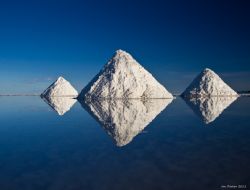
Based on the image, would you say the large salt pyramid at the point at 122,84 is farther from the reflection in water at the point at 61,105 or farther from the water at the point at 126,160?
the water at the point at 126,160

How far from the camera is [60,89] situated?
164125 millimetres

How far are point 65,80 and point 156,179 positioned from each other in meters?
164

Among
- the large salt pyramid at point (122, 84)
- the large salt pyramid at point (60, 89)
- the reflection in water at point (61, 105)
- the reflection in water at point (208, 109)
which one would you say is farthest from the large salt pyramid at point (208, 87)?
the large salt pyramid at point (60, 89)

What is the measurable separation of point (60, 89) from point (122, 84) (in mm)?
66598

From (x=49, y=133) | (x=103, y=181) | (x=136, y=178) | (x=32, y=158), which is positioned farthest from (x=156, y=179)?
(x=49, y=133)

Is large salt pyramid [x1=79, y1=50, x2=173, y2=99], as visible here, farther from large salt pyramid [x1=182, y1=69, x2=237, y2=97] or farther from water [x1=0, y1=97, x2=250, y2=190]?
water [x1=0, y1=97, x2=250, y2=190]

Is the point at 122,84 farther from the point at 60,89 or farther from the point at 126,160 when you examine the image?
the point at 126,160

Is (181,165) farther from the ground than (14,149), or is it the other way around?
(14,149)

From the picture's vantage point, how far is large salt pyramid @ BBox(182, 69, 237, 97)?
123 meters

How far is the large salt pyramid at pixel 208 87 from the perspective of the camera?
123000mm

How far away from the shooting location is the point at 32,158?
52.2ft

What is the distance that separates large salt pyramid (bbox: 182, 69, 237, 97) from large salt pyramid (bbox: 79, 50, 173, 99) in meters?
20.5

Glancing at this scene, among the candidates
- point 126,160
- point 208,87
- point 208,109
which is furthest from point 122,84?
point 126,160

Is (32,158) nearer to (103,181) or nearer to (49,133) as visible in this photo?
(103,181)
